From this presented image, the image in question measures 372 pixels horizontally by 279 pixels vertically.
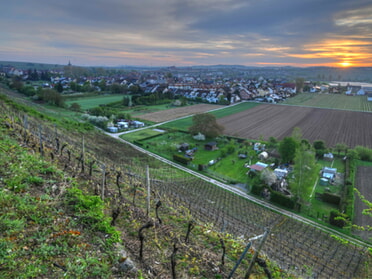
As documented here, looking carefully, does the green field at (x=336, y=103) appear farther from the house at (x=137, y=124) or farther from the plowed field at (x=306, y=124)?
the house at (x=137, y=124)

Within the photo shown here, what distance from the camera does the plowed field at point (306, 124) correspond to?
128ft

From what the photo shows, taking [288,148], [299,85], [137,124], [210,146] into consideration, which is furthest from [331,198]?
[299,85]

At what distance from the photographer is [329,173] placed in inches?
955

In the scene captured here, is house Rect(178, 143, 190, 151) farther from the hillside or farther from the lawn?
the hillside

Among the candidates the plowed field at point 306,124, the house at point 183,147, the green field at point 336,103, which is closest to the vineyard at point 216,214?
the house at point 183,147

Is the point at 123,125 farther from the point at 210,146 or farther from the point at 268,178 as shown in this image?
the point at 268,178

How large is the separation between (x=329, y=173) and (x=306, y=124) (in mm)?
26319

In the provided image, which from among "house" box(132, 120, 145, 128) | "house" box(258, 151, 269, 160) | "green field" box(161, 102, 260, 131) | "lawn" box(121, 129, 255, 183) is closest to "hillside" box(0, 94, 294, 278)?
"lawn" box(121, 129, 255, 183)

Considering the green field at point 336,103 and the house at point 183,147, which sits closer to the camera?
the house at point 183,147

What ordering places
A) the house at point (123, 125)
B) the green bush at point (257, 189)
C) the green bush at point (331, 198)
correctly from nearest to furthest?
the green bush at point (331, 198)
the green bush at point (257, 189)
the house at point (123, 125)

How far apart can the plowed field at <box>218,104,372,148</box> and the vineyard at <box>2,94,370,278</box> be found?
21564mm

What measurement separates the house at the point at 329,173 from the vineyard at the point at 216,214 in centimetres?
932

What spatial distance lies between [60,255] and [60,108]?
55.4 m

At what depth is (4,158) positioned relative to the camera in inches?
324
